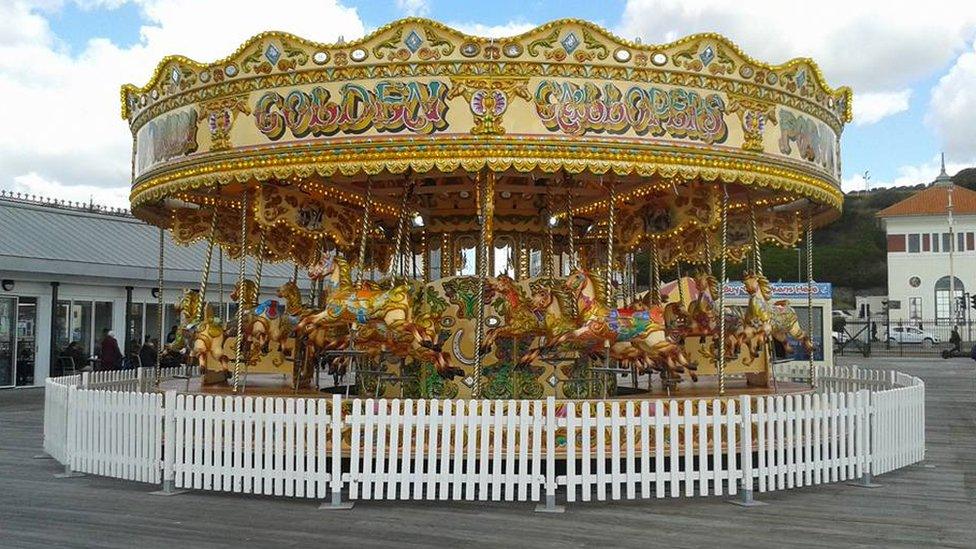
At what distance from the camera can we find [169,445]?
24.7 feet

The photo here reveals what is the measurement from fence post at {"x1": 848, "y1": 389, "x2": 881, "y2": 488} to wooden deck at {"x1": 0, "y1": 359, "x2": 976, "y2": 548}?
189 millimetres

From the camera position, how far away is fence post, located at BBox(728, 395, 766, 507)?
Result: 7062 mm

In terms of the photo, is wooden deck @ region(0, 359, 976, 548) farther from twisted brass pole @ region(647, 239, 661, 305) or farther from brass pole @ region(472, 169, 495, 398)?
twisted brass pole @ region(647, 239, 661, 305)

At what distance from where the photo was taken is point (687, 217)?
35.2 ft

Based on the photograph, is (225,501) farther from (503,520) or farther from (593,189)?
(593,189)

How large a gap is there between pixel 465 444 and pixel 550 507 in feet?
3.74

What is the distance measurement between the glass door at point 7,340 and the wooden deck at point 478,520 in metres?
12.7

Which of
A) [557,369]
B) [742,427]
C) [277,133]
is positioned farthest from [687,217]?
[277,133]

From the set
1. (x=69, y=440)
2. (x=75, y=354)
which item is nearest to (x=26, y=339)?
(x=75, y=354)

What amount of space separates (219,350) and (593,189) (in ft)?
16.1

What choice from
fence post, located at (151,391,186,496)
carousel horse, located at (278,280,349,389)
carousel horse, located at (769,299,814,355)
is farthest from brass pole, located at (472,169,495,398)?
carousel horse, located at (769,299,814,355)

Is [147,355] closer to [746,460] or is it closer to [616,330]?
[616,330]

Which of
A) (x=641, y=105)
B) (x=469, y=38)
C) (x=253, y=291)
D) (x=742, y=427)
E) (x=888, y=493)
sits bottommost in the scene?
(x=888, y=493)

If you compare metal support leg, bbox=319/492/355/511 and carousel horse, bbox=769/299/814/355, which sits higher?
carousel horse, bbox=769/299/814/355
